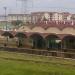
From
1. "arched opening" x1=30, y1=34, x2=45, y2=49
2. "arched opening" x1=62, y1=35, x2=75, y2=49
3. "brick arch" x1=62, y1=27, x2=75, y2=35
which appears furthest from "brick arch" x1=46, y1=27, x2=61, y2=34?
"arched opening" x1=62, y1=35, x2=75, y2=49

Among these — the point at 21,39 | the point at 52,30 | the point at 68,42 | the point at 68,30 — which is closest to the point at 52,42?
the point at 68,42

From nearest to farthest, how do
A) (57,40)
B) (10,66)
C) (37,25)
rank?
1. (10,66)
2. (57,40)
3. (37,25)

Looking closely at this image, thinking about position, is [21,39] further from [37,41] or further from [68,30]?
[68,30]

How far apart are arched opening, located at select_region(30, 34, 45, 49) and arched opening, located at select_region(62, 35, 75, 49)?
3.35 metres

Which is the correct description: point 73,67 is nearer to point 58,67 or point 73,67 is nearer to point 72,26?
point 58,67

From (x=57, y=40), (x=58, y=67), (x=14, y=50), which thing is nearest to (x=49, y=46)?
(x=57, y=40)

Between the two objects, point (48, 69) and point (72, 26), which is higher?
point (72, 26)

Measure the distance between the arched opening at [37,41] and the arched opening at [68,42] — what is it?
3348mm

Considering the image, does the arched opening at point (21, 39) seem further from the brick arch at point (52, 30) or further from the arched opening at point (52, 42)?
the arched opening at point (52, 42)

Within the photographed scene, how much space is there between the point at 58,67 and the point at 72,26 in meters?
16.1

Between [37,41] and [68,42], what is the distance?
4.89 meters

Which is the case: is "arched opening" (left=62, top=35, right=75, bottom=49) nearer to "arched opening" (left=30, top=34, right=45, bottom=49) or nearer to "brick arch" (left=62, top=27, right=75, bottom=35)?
"arched opening" (left=30, top=34, right=45, bottom=49)

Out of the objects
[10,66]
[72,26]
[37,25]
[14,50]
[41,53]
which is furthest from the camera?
[37,25]

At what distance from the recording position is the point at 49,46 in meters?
32.8
